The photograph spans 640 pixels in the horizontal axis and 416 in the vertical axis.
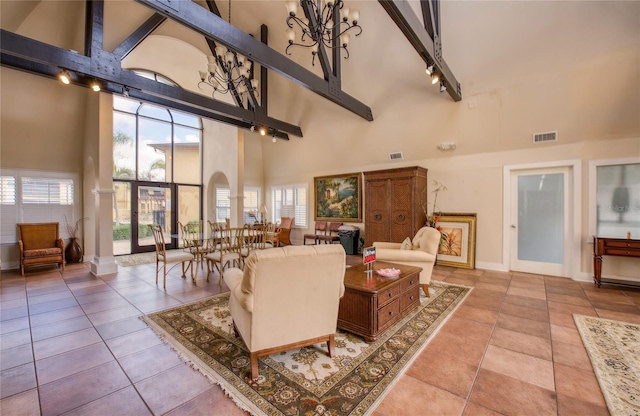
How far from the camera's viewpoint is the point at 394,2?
284 cm

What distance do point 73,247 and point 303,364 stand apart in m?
7.05

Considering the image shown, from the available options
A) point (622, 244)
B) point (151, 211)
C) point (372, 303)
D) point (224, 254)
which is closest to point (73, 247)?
point (151, 211)

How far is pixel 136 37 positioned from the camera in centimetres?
451

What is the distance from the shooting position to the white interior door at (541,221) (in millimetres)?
4793

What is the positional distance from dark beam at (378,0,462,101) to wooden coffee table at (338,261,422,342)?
3.02 metres

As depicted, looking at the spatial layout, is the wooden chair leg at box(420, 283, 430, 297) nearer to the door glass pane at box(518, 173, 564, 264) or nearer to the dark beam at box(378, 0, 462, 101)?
the door glass pane at box(518, 173, 564, 264)

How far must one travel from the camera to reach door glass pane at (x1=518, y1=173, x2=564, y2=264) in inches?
192

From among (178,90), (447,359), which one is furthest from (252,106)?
(447,359)

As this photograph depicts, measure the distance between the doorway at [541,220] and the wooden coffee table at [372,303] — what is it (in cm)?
364

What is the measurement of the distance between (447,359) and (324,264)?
143 cm

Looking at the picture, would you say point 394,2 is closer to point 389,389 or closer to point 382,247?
point 382,247

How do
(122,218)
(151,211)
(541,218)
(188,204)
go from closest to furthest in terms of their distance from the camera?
(541,218) < (122,218) < (151,211) < (188,204)

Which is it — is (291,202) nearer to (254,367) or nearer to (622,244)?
(254,367)

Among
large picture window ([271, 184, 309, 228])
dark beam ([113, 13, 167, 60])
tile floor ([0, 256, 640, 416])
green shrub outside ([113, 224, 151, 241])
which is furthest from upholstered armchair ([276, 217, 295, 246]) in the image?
dark beam ([113, 13, 167, 60])
